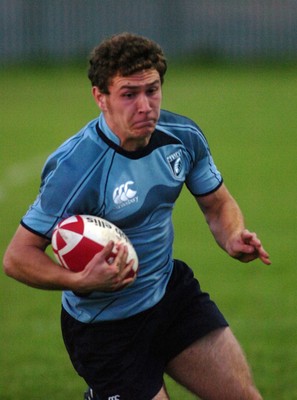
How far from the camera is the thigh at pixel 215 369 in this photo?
23.4 ft

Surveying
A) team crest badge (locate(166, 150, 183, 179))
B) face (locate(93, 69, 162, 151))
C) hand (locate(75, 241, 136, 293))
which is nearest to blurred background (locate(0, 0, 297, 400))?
team crest badge (locate(166, 150, 183, 179))

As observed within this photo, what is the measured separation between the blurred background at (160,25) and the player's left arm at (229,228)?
2775 cm

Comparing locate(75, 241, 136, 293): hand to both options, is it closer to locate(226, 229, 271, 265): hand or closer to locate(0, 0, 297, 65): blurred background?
locate(226, 229, 271, 265): hand

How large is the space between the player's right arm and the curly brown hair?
2.99 feet

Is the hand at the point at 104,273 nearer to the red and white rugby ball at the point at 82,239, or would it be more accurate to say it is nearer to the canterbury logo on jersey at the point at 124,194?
the red and white rugby ball at the point at 82,239

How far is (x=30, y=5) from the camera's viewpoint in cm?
3641

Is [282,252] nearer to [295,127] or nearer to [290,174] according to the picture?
[290,174]

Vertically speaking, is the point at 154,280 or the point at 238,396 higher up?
the point at 154,280

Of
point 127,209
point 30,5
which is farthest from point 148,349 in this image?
point 30,5

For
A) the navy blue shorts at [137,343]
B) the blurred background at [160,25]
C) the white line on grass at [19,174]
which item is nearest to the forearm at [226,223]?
the navy blue shorts at [137,343]

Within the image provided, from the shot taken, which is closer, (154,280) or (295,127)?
(154,280)

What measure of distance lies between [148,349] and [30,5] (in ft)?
98.4

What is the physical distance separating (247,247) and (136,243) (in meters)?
0.60

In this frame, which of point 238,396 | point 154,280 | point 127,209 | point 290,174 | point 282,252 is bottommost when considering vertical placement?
point 290,174
